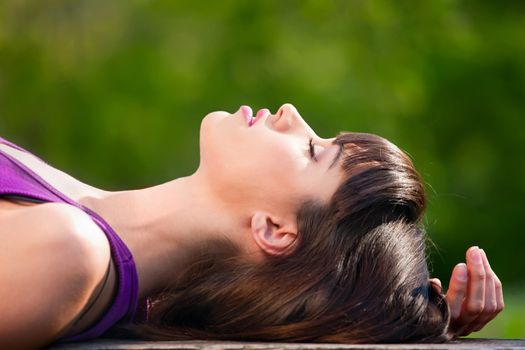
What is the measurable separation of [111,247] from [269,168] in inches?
23.4

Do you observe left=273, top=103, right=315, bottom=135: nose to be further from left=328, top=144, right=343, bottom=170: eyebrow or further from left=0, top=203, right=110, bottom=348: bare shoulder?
left=0, top=203, right=110, bottom=348: bare shoulder

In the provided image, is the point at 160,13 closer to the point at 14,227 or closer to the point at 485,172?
the point at 485,172

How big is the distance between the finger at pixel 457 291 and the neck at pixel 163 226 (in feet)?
2.54

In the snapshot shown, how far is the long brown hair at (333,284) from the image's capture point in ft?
9.14

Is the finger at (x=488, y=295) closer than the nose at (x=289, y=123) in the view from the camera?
Yes

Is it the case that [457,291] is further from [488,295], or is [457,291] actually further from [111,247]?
[111,247]

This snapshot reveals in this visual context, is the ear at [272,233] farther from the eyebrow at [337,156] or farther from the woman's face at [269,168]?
the eyebrow at [337,156]

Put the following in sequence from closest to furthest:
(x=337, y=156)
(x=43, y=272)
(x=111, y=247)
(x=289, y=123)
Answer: (x=43, y=272)
(x=111, y=247)
(x=337, y=156)
(x=289, y=123)

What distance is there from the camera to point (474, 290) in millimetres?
3041

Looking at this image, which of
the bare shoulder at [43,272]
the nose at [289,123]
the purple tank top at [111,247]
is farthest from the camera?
the nose at [289,123]

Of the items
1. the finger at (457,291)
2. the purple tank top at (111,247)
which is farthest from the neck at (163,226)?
the finger at (457,291)

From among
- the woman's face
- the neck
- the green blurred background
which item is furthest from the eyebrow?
the green blurred background

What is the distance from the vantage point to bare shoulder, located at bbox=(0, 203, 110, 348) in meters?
2.46

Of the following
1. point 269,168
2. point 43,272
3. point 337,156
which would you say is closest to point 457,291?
point 337,156
